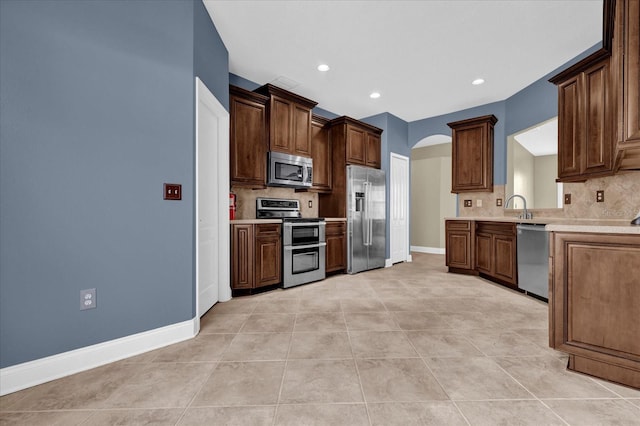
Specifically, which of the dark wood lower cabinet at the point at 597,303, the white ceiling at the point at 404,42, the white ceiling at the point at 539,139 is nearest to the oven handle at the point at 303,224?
the white ceiling at the point at 404,42

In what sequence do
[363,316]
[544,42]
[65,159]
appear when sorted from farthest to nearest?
1. [544,42]
2. [363,316]
3. [65,159]

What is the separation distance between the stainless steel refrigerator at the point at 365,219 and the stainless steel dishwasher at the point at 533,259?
2.00 metres

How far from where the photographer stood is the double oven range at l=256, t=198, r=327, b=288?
3.50 metres

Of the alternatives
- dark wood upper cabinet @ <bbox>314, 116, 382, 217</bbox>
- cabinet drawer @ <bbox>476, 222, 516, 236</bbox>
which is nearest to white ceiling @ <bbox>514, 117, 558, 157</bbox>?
cabinet drawer @ <bbox>476, 222, 516, 236</bbox>

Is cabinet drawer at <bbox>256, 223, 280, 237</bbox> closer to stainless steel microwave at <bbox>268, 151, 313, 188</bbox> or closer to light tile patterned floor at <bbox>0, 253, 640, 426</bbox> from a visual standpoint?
stainless steel microwave at <bbox>268, 151, 313, 188</bbox>

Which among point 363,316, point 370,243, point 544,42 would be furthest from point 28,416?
point 544,42

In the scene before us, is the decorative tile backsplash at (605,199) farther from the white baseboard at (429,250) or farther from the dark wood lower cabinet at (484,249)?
the white baseboard at (429,250)

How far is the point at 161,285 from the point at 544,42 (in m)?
4.51

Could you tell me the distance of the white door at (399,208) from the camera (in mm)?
5234

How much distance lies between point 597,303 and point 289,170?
321 cm

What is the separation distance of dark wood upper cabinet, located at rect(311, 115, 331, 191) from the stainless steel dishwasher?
273cm

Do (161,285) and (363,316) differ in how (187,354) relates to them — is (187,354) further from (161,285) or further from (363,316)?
(363,316)

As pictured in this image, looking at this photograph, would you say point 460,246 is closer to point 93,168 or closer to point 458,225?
point 458,225

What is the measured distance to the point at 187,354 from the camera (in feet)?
6.17
